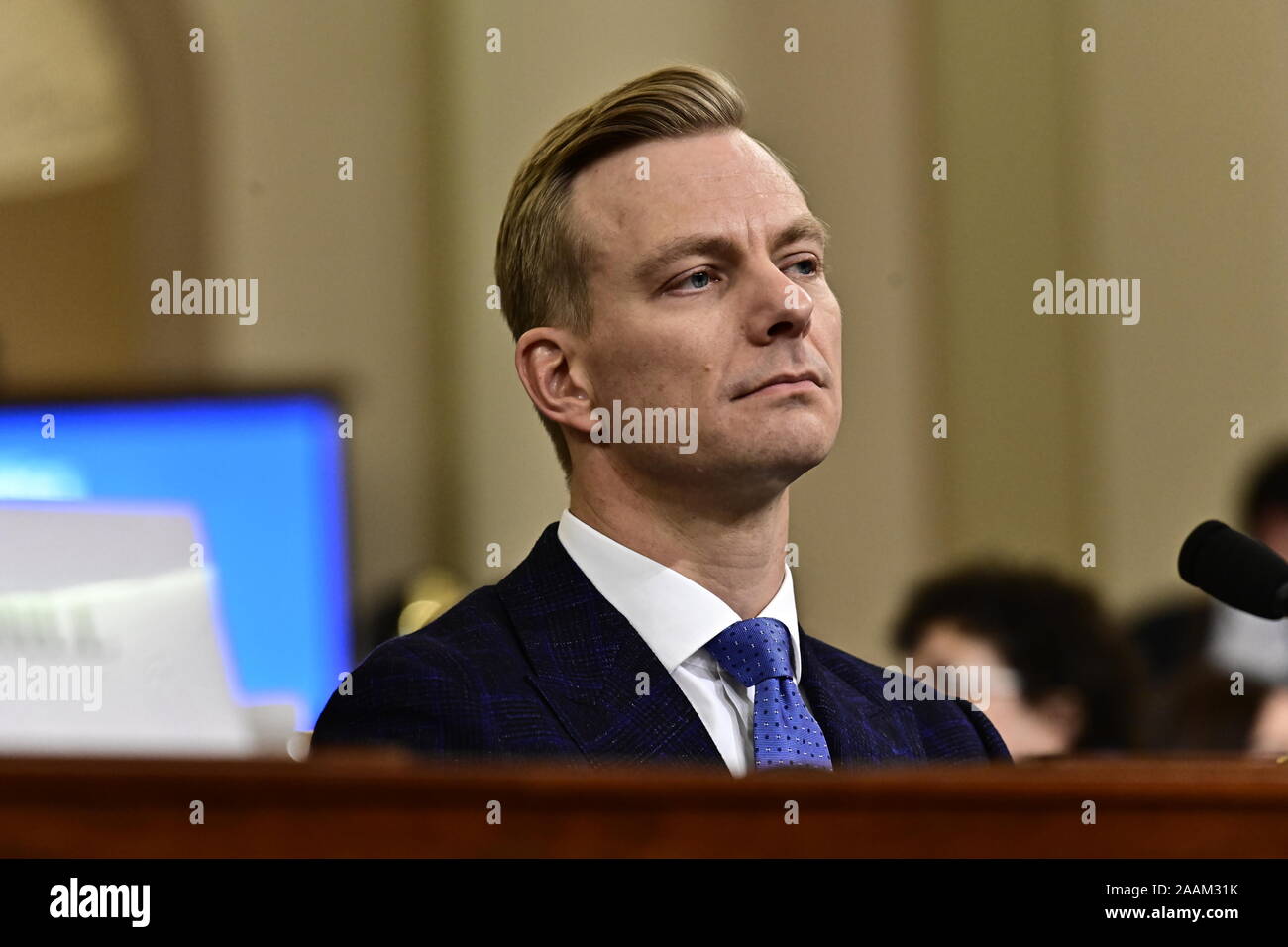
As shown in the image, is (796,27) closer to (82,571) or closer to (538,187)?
(538,187)

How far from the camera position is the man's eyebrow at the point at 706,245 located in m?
1.74

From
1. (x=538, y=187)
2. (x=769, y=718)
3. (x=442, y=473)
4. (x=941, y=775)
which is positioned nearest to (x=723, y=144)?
(x=538, y=187)

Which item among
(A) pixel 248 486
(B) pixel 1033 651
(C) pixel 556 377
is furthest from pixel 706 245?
(A) pixel 248 486

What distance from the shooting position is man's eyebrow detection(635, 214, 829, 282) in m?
1.74

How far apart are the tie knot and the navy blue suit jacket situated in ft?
0.23

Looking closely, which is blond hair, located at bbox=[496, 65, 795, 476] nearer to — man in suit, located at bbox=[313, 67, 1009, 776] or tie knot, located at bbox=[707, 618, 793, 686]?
man in suit, located at bbox=[313, 67, 1009, 776]

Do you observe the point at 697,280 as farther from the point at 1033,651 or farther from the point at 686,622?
the point at 1033,651

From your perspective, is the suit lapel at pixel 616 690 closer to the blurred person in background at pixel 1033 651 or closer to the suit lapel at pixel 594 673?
the suit lapel at pixel 594 673

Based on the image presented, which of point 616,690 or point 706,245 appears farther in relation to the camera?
point 706,245

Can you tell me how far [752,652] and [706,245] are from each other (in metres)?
0.44

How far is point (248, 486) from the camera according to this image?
360 cm

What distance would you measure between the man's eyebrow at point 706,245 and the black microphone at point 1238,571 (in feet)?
2.20

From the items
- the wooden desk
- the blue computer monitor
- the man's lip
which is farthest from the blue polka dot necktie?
the blue computer monitor

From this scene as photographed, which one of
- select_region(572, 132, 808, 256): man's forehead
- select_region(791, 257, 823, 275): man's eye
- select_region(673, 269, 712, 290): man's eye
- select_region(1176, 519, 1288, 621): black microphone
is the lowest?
select_region(1176, 519, 1288, 621): black microphone
